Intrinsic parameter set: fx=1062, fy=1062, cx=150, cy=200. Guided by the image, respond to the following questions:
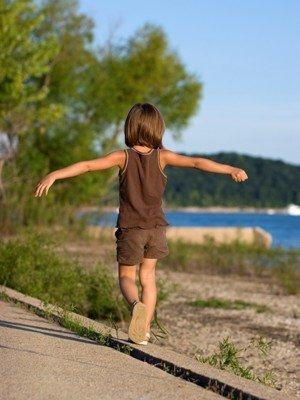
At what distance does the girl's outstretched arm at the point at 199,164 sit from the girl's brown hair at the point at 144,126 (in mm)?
166

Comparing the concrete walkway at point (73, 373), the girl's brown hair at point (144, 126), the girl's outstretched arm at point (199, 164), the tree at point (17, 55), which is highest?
the tree at point (17, 55)

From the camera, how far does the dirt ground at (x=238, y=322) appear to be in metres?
10.9

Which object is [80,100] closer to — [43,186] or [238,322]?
[238,322]

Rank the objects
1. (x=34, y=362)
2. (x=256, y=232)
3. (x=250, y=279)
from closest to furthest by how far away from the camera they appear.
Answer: (x=34, y=362)
(x=250, y=279)
(x=256, y=232)

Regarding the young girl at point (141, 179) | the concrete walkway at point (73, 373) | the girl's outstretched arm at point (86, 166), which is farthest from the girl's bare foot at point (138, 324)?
the girl's outstretched arm at point (86, 166)

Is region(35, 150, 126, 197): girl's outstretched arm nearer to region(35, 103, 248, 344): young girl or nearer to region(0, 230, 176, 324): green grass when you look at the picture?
region(35, 103, 248, 344): young girl

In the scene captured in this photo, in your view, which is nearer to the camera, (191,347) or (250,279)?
(191,347)

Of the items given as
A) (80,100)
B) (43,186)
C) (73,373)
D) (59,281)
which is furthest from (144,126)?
(80,100)

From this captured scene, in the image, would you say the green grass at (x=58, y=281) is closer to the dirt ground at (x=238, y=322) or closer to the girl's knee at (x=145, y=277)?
the dirt ground at (x=238, y=322)

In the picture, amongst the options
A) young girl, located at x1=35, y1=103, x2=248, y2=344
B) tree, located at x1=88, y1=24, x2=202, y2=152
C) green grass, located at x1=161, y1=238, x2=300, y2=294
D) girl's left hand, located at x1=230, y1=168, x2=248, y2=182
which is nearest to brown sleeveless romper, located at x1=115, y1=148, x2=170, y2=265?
young girl, located at x1=35, y1=103, x2=248, y2=344

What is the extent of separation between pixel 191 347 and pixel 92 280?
2175 mm

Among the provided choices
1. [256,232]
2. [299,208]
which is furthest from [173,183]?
[256,232]

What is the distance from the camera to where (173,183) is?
10612cm

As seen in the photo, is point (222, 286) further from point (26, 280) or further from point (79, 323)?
point (79, 323)
